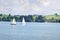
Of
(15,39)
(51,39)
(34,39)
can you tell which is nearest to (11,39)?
(15,39)

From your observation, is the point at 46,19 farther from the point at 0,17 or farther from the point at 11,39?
the point at 11,39

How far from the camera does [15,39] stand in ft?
103

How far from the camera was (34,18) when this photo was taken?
95312 mm

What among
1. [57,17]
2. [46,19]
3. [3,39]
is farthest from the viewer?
[46,19]

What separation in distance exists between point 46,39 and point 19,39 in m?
3.49

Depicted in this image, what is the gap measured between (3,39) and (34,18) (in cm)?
6502

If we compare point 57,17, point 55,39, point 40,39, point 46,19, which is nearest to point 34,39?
point 40,39

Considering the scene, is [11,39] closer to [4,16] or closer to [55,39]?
[55,39]

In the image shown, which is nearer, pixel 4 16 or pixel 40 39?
pixel 40 39

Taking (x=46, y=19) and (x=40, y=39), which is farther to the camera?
(x=46, y=19)

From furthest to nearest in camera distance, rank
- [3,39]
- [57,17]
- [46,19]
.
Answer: [46,19]
[57,17]
[3,39]

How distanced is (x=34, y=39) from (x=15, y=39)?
8.07 feet

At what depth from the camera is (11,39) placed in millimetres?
31031

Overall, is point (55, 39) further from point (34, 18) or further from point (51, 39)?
point (34, 18)
